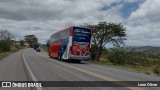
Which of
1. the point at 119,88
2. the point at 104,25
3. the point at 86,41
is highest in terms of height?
the point at 104,25

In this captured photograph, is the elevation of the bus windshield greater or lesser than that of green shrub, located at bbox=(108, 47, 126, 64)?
greater

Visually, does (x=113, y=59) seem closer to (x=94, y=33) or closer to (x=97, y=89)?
(x=94, y=33)

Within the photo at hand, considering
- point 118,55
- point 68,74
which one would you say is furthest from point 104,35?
point 68,74

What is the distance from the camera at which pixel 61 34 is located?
121ft

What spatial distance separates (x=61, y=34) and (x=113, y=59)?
367 inches

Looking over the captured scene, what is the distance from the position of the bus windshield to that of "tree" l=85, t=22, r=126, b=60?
1502 cm

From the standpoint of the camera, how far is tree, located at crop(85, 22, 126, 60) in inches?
1873

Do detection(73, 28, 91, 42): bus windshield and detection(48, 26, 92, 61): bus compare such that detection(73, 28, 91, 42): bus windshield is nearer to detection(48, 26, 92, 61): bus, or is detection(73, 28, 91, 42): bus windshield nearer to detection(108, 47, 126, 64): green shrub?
detection(48, 26, 92, 61): bus

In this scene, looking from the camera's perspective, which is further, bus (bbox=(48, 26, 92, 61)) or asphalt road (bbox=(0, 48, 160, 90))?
bus (bbox=(48, 26, 92, 61))

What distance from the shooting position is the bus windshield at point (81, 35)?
3138 cm

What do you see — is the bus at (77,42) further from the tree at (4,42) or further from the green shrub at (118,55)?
the tree at (4,42)

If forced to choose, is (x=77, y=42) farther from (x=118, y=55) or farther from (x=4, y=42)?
(x=4, y=42)

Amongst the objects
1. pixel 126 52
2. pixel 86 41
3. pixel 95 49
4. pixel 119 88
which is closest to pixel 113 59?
pixel 126 52

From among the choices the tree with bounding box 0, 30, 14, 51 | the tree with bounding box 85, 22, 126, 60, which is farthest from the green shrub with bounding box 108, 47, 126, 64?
the tree with bounding box 0, 30, 14, 51
